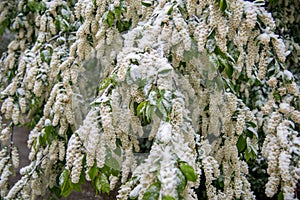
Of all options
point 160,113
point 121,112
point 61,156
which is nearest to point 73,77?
point 61,156

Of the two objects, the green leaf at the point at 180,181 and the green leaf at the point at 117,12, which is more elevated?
the green leaf at the point at 117,12

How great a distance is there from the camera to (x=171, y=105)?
1.09m

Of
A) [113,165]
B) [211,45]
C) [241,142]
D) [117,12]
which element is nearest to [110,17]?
[117,12]

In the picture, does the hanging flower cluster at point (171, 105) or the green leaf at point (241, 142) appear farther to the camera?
the green leaf at point (241, 142)

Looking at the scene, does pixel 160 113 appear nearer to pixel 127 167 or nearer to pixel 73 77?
pixel 127 167

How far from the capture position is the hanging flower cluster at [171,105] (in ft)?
3.64

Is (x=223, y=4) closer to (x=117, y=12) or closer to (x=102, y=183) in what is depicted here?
(x=117, y=12)

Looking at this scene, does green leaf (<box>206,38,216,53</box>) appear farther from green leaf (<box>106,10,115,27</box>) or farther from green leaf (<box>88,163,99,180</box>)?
green leaf (<box>88,163,99,180</box>)

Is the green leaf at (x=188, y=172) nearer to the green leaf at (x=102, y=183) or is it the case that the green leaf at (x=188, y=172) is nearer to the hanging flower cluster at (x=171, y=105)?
the hanging flower cluster at (x=171, y=105)

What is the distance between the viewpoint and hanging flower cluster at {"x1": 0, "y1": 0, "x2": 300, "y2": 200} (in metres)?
1.11

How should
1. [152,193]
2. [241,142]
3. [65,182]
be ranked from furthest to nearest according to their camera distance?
1. [241,142]
2. [65,182]
3. [152,193]

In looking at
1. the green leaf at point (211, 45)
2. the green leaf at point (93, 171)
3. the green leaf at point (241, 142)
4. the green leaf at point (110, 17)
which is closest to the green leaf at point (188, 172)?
the green leaf at point (93, 171)

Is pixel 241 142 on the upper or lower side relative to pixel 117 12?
lower

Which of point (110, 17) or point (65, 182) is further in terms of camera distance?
point (110, 17)
